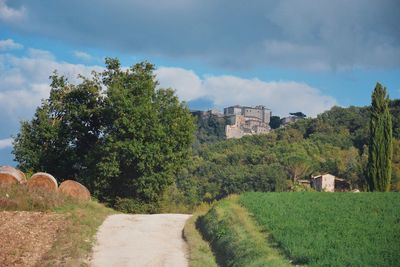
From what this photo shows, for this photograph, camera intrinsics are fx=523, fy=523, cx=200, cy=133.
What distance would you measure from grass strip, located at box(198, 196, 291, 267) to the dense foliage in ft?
27.3


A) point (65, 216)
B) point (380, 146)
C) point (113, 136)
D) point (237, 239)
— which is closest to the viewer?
point (237, 239)

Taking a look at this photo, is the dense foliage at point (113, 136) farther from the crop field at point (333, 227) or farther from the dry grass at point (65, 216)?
the crop field at point (333, 227)

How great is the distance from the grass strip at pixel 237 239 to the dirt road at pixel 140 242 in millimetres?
1202

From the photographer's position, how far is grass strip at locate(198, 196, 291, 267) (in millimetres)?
14271

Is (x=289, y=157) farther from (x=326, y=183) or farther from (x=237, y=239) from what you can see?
(x=237, y=239)

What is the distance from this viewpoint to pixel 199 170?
86938mm

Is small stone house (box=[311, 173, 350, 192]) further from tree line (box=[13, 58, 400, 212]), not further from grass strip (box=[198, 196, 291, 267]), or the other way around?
grass strip (box=[198, 196, 291, 267])

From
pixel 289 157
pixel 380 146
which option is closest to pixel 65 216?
pixel 380 146

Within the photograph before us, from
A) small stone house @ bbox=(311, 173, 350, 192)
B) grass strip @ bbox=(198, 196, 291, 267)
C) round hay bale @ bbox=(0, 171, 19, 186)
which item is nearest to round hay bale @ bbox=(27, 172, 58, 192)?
round hay bale @ bbox=(0, 171, 19, 186)

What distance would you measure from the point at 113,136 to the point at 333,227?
18.1 meters

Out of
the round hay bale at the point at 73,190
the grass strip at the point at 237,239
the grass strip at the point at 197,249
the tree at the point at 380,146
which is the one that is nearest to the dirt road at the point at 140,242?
the grass strip at the point at 197,249

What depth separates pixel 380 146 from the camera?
3931cm

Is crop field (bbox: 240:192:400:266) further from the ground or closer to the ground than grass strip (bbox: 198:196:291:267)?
further from the ground

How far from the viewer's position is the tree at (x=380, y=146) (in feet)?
127
